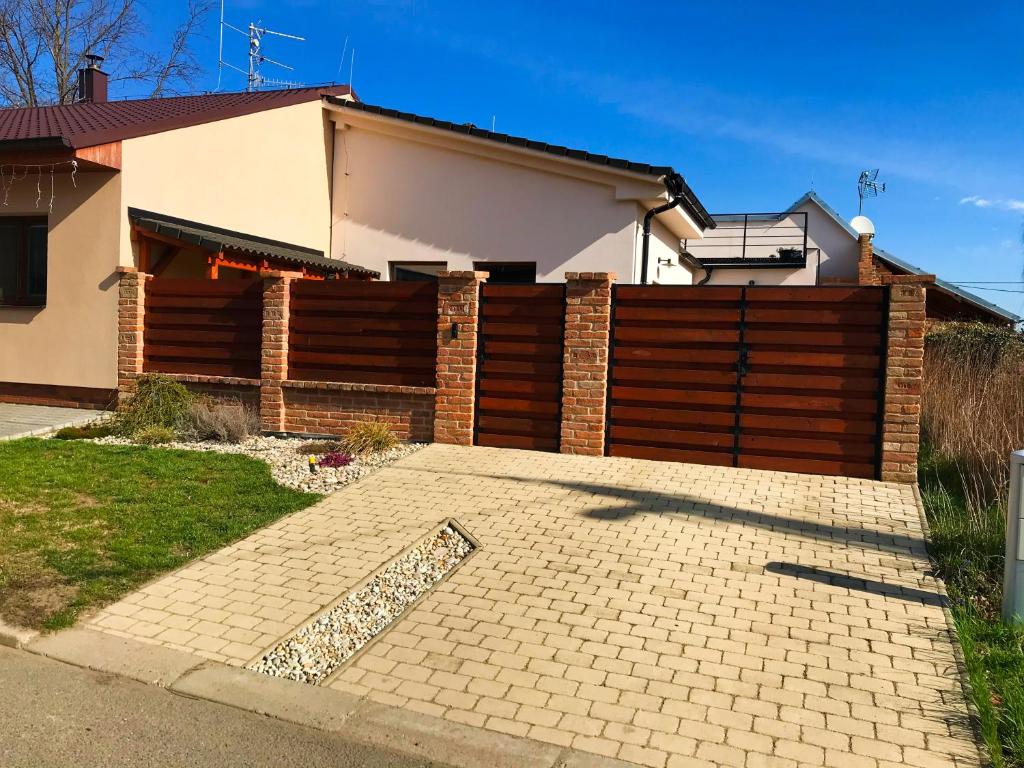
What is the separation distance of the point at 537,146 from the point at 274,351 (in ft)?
20.3

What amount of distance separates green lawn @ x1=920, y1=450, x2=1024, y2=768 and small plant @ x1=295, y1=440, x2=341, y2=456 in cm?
637

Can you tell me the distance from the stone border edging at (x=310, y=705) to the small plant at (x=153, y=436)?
18.9 feet

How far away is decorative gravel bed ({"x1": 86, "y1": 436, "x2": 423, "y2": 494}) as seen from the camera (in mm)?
8219

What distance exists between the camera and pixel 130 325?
1115cm

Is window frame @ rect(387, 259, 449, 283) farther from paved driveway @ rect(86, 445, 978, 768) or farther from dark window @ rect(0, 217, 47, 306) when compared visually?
paved driveway @ rect(86, 445, 978, 768)

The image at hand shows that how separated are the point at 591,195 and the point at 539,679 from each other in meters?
11.0

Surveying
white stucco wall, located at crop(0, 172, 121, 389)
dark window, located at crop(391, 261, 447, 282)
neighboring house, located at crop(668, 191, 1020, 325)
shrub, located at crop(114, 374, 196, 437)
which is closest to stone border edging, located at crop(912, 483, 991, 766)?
shrub, located at crop(114, 374, 196, 437)

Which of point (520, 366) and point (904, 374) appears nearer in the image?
point (904, 374)

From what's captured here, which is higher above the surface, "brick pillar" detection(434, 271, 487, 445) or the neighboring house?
→ the neighboring house

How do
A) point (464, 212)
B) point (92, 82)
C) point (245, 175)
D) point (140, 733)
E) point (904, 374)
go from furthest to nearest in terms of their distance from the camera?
1. point (92, 82)
2. point (464, 212)
3. point (245, 175)
4. point (904, 374)
5. point (140, 733)

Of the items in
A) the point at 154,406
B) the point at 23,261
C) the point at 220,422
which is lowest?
the point at 220,422

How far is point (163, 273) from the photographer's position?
41.5 feet

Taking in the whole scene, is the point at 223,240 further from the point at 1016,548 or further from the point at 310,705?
the point at 1016,548

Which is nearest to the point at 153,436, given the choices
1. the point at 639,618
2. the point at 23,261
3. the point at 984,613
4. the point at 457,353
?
the point at 457,353
